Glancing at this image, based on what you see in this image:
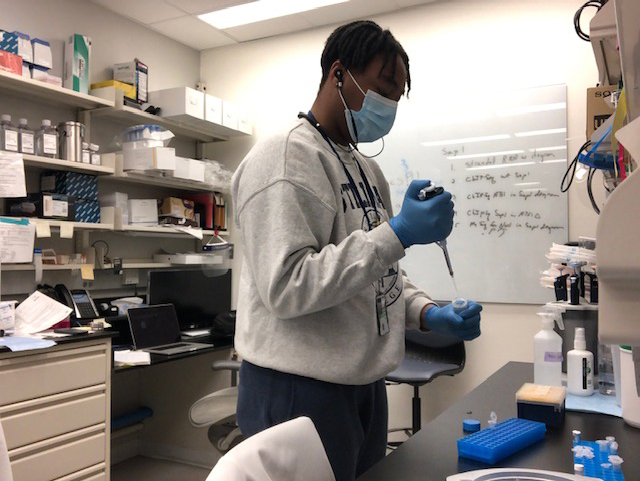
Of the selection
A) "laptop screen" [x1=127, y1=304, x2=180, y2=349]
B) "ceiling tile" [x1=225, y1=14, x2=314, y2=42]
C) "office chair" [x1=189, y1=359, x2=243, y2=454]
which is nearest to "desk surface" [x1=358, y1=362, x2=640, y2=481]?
"office chair" [x1=189, y1=359, x2=243, y2=454]

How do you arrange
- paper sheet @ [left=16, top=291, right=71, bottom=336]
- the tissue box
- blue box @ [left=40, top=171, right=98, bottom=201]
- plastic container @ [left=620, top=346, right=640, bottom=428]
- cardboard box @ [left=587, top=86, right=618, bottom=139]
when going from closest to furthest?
plastic container @ [left=620, top=346, right=640, bottom=428] → cardboard box @ [left=587, top=86, right=618, bottom=139] → paper sheet @ [left=16, top=291, right=71, bottom=336] → the tissue box → blue box @ [left=40, top=171, right=98, bottom=201]

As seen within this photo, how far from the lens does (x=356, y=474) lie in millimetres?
1257

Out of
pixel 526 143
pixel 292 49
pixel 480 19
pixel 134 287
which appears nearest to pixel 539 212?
pixel 526 143

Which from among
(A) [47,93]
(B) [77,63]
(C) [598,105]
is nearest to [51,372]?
(A) [47,93]

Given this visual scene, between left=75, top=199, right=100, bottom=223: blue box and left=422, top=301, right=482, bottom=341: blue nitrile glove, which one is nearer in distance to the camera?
left=422, top=301, right=482, bottom=341: blue nitrile glove

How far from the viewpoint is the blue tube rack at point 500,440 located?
959mm

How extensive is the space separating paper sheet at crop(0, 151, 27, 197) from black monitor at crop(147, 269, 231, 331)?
87 centimetres

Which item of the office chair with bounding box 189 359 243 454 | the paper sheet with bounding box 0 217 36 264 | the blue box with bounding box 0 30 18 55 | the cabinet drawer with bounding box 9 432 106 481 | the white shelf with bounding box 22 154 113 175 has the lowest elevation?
the cabinet drawer with bounding box 9 432 106 481

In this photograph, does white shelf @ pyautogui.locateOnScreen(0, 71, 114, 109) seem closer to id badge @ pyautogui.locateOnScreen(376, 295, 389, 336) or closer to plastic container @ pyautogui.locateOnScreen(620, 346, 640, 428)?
id badge @ pyautogui.locateOnScreen(376, 295, 389, 336)

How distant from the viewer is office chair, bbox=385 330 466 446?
2.74 metres

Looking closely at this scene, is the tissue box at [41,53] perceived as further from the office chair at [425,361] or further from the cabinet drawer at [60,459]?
the office chair at [425,361]

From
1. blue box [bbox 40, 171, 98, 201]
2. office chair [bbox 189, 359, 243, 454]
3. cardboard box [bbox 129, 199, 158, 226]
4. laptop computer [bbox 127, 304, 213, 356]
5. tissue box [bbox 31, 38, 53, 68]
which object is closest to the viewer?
office chair [bbox 189, 359, 243, 454]

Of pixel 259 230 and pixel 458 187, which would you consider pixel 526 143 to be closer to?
pixel 458 187

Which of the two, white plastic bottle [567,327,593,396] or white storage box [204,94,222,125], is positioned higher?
white storage box [204,94,222,125]
